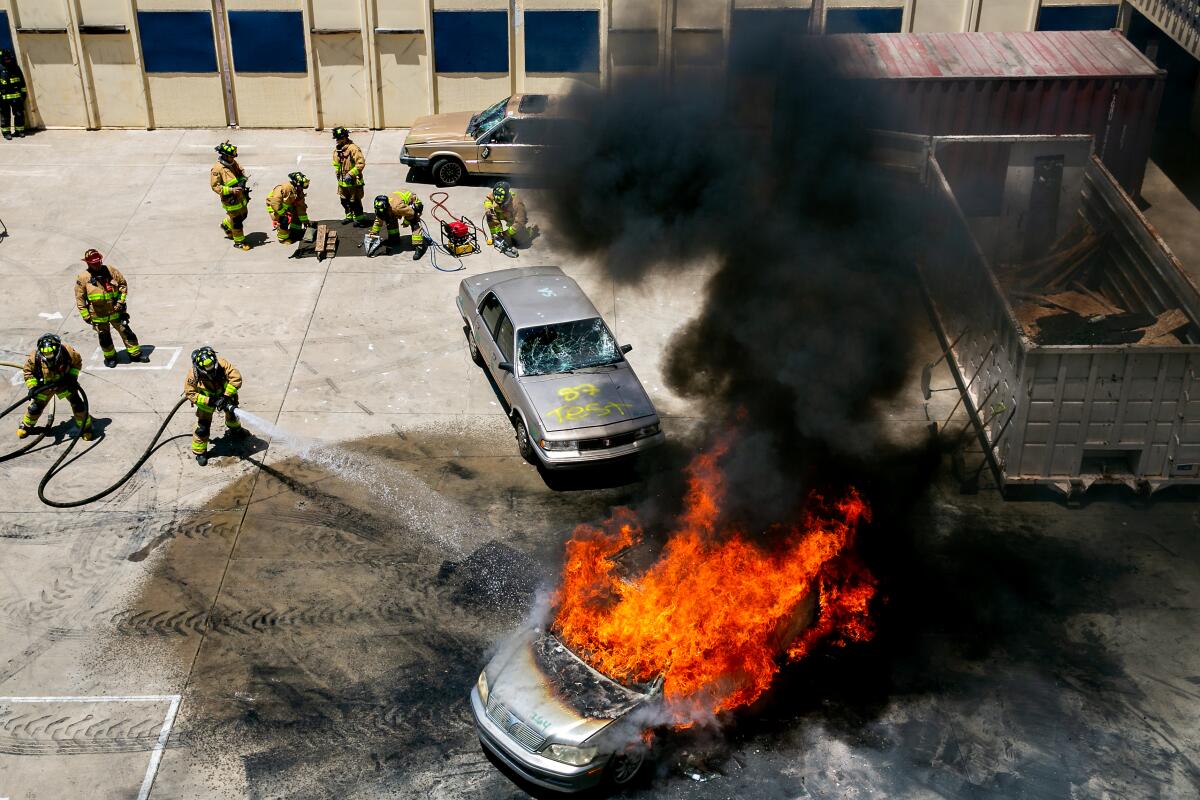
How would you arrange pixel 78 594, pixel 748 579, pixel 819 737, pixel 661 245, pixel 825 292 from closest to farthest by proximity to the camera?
1. pixel 819 737
2. pixel 748 579
3. pixel 78 594
4. pixel 825 292
5. pixel 661 245

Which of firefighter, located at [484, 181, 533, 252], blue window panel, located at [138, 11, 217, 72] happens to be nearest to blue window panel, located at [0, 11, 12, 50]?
blue window panel, located at [138, 11, 217, 72]

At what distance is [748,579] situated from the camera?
9.59m

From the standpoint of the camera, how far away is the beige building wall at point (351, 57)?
777 inches

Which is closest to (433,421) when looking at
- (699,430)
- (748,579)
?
(699,430)

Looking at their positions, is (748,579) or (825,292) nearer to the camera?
(748,579)

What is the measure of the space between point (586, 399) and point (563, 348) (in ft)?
2.88

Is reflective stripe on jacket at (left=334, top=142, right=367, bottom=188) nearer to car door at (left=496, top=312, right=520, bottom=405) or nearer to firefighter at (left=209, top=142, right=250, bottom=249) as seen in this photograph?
firefighter at (left=209, top=142, right=250, bottom=249)

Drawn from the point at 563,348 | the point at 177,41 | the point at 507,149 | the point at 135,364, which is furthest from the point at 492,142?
the point at 135,364

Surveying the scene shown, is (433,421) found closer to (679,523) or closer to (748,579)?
(679,523)

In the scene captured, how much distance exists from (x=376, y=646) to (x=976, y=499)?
6572 millimetres

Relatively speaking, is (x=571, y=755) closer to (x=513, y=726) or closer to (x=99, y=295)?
(x=513, y=726)

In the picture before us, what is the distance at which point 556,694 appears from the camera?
852 cm

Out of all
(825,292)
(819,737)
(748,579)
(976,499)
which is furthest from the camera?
(825,292)

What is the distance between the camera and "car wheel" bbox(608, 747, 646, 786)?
838cm
